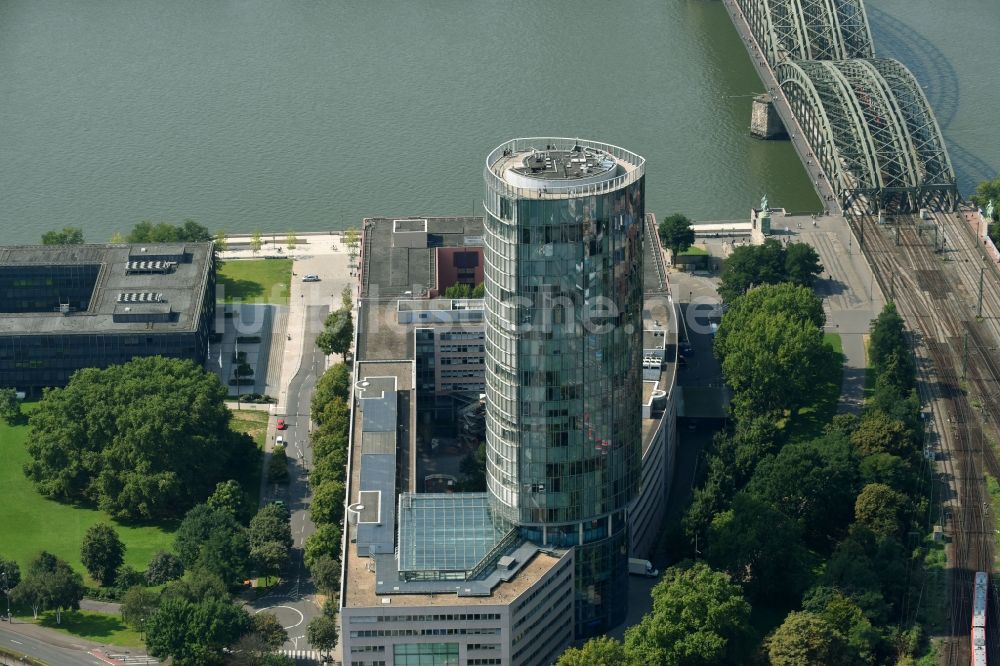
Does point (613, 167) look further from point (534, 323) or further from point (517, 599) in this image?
point (517, 599)

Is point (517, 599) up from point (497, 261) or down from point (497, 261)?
down

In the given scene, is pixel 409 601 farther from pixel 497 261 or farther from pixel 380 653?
pixel 497 261

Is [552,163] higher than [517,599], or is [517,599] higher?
[552,163]

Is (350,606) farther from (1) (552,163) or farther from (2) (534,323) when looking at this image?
(1) (552,163)

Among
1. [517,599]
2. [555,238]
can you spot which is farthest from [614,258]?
[517,599]

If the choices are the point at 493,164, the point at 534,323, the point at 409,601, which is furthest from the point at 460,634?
the point at 493,164

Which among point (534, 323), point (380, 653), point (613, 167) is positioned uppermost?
point (613, 167)

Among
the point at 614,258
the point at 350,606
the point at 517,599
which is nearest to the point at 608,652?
→ the point at 517,599
